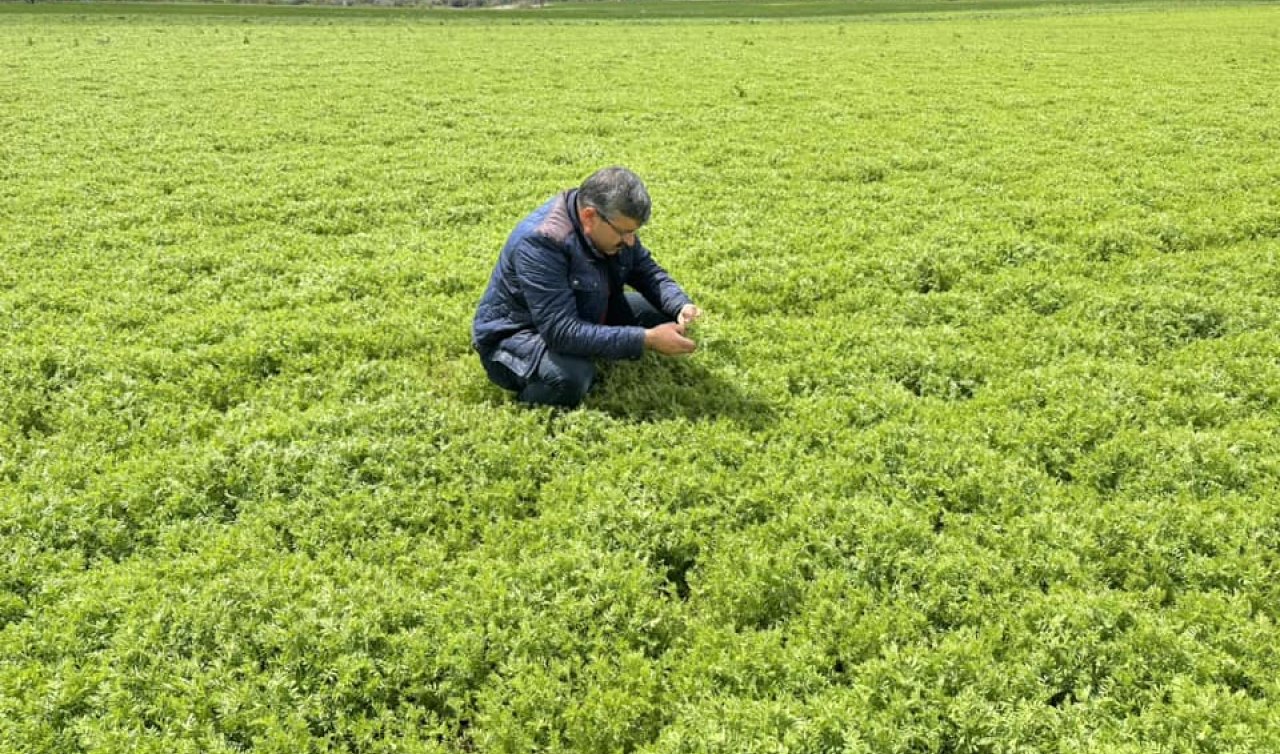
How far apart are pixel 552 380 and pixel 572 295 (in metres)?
0.87

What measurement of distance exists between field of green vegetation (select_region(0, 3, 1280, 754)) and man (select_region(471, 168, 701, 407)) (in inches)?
17.7

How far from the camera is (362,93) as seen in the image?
2428 cm

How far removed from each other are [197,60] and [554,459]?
3236cm

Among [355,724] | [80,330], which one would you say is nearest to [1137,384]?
[355,724]

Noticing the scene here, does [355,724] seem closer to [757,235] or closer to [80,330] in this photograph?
[80,330]

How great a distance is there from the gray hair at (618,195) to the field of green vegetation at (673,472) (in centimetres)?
203

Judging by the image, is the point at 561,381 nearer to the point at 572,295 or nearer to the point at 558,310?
the point at 558,310

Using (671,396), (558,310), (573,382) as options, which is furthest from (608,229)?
(671,396)

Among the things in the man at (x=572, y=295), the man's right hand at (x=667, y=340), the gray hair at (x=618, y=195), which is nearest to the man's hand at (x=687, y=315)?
the man at (x=572, y=295)

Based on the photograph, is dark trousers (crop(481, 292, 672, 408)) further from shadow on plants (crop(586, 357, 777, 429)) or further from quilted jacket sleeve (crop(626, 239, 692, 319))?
quilted jacket sleeve (crop(626, 239, 692, 319))

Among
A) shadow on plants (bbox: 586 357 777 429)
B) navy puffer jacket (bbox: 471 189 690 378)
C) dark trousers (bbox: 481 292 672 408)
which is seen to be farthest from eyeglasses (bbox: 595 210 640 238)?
shadow on plants (bbox: 586 357 777 429)

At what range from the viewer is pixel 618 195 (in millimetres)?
6609

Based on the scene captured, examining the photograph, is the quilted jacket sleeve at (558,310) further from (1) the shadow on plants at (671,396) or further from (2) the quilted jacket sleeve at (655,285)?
(2) the quilted jacket sleeve at (655,285)

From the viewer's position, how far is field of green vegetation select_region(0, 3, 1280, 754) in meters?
4.83
